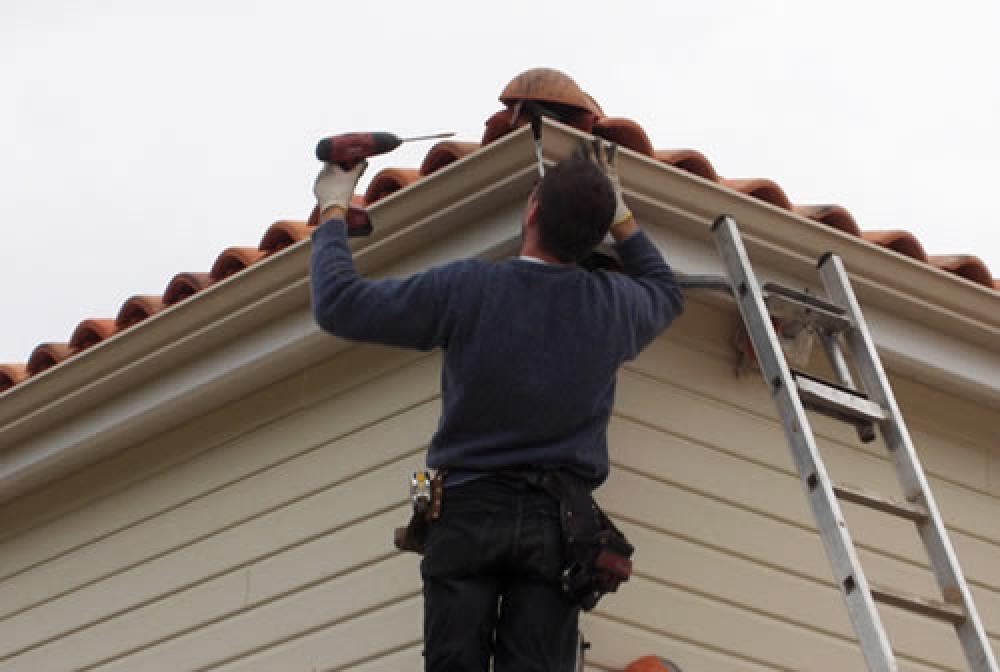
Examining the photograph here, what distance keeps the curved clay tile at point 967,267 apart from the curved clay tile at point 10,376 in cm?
399

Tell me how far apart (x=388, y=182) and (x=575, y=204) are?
4.86ft

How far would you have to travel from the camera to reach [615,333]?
17.1 feet

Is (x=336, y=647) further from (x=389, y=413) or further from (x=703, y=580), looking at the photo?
(x=703, y=580)

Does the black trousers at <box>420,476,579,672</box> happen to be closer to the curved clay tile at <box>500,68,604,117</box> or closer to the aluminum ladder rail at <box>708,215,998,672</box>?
the aluminum ladder rail at <box>708,215,998,672</box>

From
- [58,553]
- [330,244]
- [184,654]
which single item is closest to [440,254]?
[330,244]

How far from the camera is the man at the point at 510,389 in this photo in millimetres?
4852

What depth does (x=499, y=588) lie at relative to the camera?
490cm

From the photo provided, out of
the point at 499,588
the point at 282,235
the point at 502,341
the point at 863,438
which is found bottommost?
the point at 499,588

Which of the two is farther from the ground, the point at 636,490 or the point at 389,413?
the point at 389,413

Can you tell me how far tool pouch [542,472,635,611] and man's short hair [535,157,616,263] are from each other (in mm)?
688

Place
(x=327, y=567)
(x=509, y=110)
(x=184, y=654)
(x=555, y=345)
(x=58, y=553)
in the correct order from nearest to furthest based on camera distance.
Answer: (x=555, y=345) → (x=509, y=110) → (x=327, y=567) → (x=184, y=654) → (x=58, y=553)

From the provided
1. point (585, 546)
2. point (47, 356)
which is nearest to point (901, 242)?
point (585, 546)

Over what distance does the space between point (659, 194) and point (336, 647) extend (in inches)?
A: 78.2

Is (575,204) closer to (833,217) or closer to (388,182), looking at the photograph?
(388,182)
